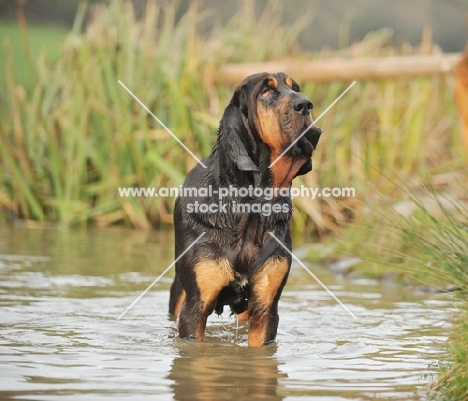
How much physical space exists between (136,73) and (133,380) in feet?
27.5

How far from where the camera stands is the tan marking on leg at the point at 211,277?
18.2ft

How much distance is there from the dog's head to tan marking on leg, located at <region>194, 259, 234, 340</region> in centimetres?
56

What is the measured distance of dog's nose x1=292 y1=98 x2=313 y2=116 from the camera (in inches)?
209

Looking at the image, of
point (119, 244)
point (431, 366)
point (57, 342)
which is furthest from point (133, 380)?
point (119, 244)

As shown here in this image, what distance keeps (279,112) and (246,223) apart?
26.6 inches

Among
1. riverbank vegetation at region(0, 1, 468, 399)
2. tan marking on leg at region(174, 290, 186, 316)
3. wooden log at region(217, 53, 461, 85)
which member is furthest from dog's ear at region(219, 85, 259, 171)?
wooden log at region(217, 53, 461, 85)

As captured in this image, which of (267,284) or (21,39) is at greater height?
(21,39)

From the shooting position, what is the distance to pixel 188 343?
18.7 feet

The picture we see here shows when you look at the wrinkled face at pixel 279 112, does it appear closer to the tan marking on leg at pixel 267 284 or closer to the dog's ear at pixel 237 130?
the dog's ear at pixel 237 130

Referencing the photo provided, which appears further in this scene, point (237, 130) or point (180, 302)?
point (180, 302)

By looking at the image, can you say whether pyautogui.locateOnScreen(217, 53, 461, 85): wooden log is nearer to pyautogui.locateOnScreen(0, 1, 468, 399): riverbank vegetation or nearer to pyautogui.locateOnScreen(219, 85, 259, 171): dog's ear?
pyautogui.locateOnScreen(0, 1, 468, 399): riverbank vegetation

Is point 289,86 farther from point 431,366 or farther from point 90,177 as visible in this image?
point 90,177

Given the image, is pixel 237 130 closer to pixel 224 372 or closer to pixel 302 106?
pixel 302 106

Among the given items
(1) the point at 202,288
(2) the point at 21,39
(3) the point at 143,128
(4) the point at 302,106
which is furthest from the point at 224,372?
(2) the point at 21,39
